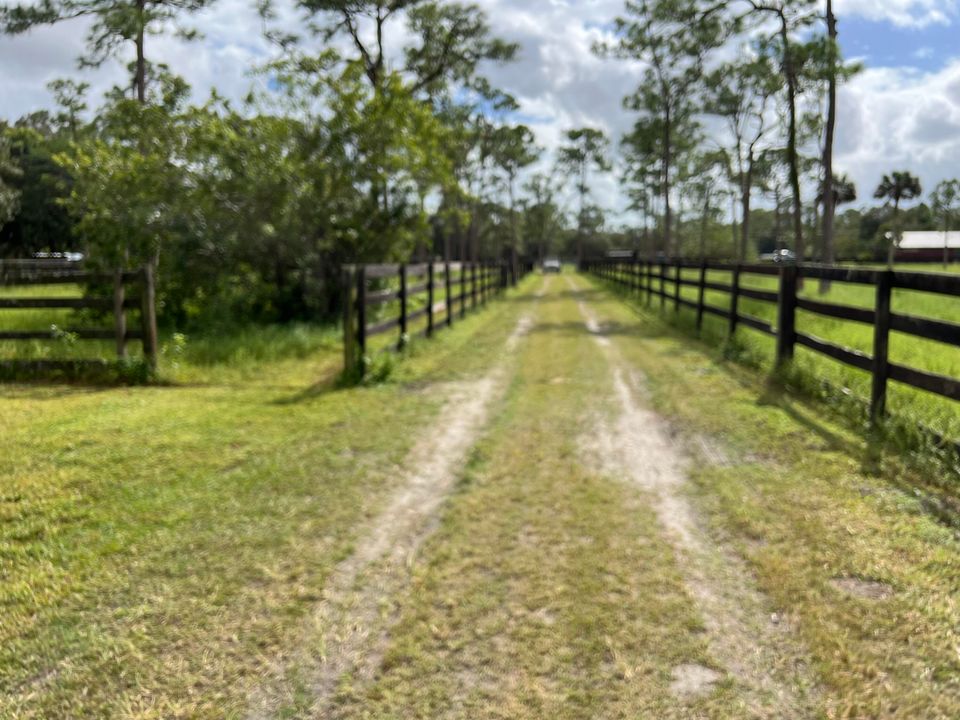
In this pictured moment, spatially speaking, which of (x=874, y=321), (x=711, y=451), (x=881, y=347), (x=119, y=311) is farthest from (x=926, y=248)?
(x=119, y=311)

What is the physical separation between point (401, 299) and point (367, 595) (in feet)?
24.1

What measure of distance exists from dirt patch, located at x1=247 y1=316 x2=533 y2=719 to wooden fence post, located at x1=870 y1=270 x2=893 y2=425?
325cm

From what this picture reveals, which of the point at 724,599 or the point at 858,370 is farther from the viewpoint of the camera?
the point at 858,370

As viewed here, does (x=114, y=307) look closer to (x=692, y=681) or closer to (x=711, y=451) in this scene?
(x=711, y=451)

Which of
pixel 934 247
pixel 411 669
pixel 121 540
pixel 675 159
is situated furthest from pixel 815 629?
pixel 934 247

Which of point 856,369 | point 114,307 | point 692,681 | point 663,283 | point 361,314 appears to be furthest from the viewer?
point 663,283

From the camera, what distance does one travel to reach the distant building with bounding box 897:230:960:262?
67.1 meters

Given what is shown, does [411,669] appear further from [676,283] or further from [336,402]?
[676,283]

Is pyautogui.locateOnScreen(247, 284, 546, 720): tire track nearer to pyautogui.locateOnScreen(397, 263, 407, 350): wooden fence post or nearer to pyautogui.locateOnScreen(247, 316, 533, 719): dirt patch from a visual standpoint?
pyautogui.locateOnScreen(247, 316, 533, 719): dirt patch

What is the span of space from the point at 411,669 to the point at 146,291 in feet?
22.4

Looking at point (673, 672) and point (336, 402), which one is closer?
point (673, 672)

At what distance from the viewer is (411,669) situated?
238cm

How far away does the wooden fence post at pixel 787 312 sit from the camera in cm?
761

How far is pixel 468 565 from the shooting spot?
10.4 feet
